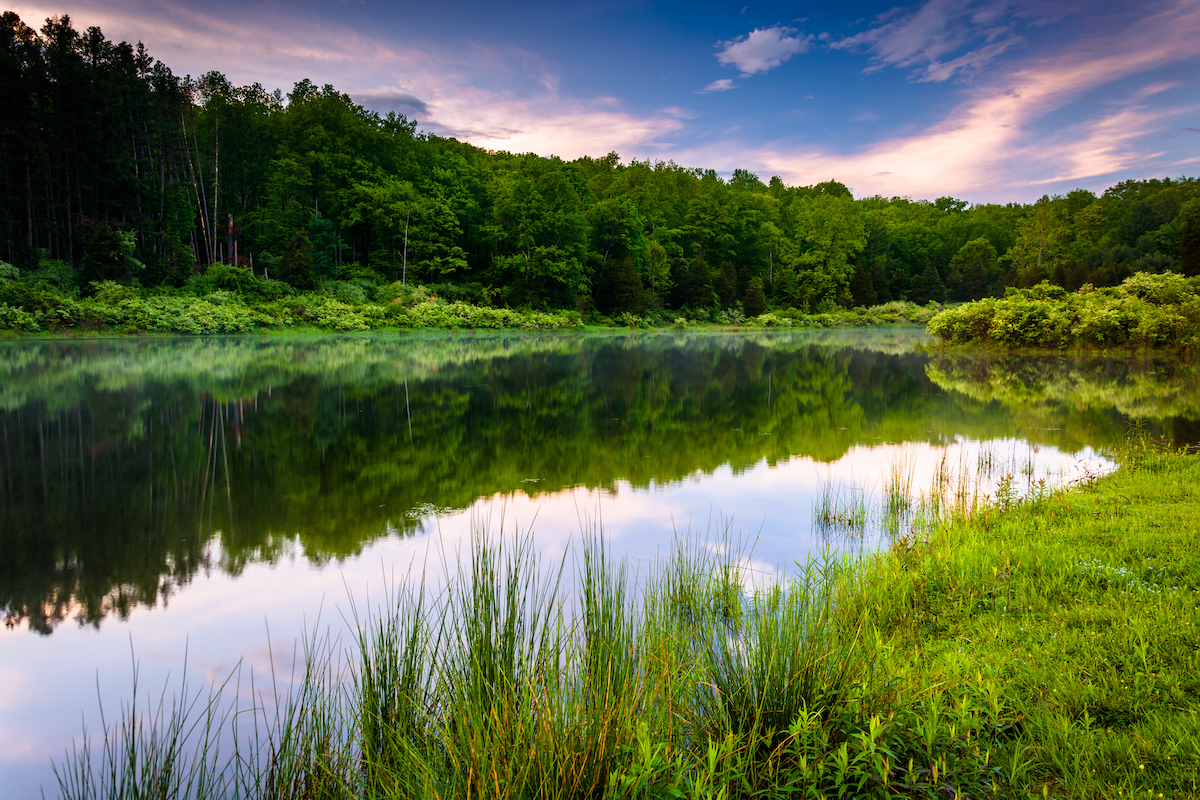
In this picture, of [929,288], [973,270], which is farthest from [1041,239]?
[929,288]

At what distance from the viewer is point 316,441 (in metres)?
8.92

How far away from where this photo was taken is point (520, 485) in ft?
22.8

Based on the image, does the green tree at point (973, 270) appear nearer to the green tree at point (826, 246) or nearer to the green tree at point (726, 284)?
the green tree at point (826, 246)

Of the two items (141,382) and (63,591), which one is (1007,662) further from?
(141,382)

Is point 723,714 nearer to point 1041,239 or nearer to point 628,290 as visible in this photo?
point 628,290

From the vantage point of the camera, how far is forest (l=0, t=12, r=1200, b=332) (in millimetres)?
30750

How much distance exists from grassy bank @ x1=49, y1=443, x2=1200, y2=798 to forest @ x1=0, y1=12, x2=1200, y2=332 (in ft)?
95.5

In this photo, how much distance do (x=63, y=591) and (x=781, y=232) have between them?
239ft

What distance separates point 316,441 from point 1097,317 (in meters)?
23.2

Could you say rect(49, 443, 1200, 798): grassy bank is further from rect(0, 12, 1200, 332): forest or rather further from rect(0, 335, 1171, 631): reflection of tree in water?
rect(0, 12, 1200, 332): forest

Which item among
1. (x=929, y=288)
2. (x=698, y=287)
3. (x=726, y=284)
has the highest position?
(x=929, y=288)

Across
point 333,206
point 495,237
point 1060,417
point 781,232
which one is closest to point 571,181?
point 495,237

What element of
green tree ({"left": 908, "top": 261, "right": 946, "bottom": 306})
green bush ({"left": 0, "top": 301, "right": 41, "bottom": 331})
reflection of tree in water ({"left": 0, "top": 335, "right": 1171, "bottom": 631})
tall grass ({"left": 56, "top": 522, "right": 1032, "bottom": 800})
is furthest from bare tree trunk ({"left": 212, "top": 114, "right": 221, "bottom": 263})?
green tree ({"left": 908, "top": 261, "right": 946, "bottom": 306})

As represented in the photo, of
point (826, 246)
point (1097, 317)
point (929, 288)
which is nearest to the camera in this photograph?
point (1097, 317)
